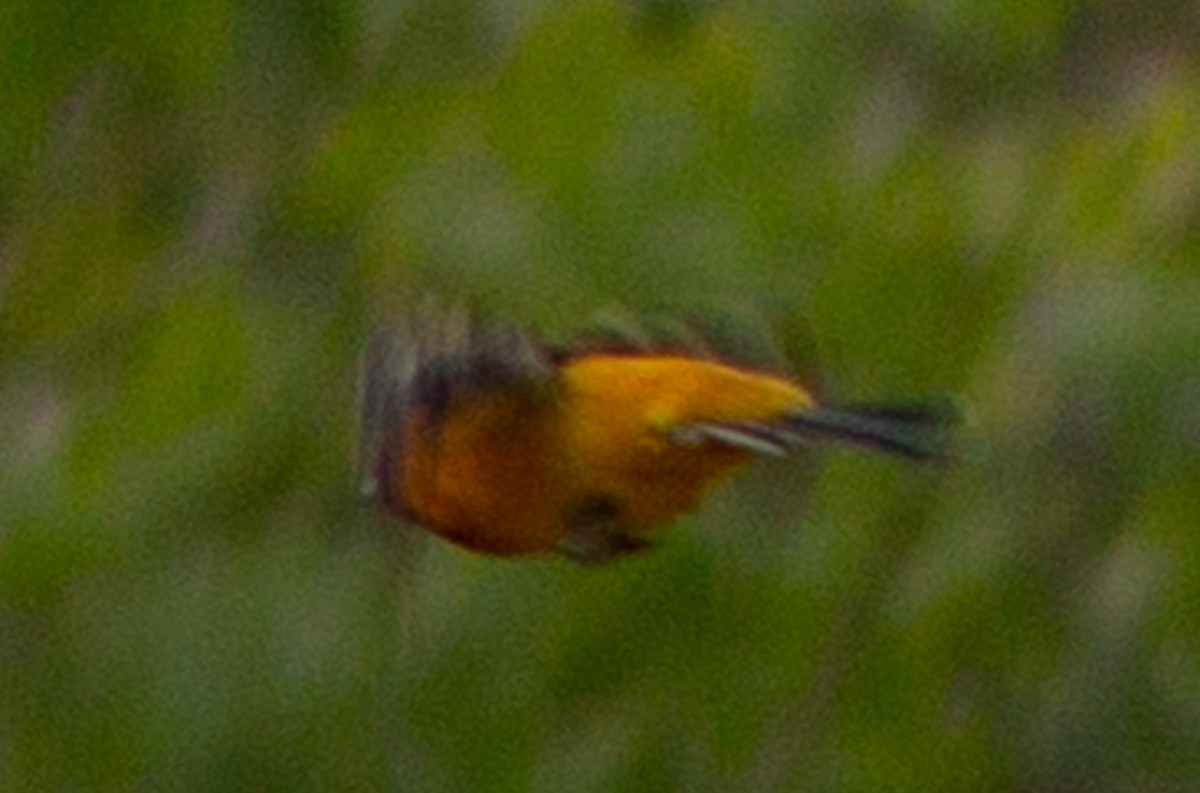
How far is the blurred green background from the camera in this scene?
610 mm

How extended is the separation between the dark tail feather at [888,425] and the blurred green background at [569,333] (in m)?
0.03

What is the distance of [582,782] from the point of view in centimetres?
65

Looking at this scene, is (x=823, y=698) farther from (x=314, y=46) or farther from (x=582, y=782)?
(x=314, y=46)

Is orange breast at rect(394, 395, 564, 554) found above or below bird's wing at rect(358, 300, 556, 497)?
below

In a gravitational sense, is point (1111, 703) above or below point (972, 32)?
below

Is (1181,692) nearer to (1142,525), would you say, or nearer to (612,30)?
(1142,525)

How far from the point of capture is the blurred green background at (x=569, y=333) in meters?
0.61

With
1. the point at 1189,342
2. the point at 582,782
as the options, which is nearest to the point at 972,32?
the point at 1189,342

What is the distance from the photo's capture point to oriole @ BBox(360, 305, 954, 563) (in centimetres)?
57

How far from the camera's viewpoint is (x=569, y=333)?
59 cm

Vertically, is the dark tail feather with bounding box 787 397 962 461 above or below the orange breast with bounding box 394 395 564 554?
above

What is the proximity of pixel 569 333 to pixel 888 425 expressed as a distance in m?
0.07

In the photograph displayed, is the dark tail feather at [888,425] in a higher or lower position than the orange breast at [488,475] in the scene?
higher

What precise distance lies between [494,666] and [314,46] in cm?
15
